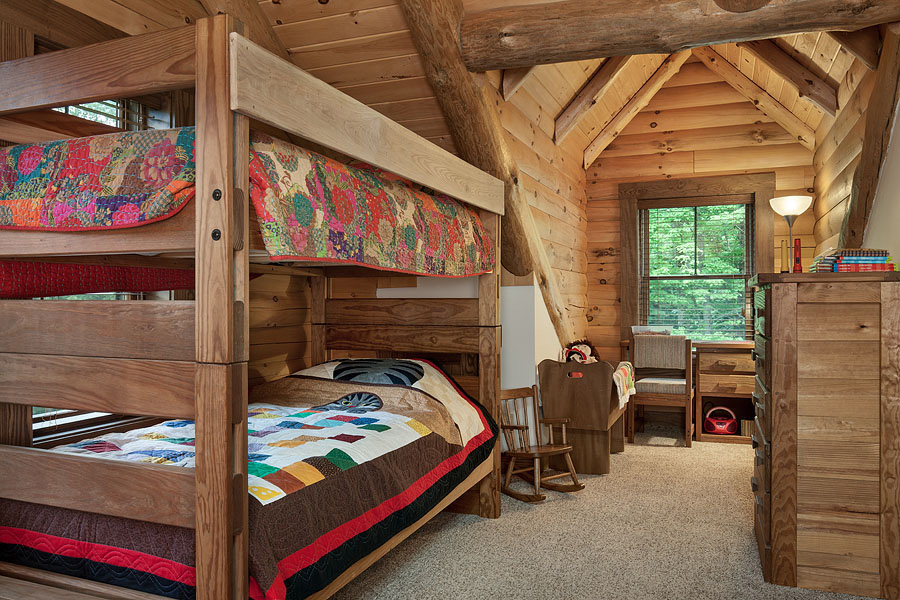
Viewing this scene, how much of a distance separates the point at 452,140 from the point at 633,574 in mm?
2249

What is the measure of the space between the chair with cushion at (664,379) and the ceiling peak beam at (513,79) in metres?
2.39

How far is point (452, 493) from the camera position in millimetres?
2742

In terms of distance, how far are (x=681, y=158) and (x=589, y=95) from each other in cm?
151

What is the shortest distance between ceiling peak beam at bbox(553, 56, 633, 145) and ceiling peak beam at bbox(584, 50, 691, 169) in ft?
1.84

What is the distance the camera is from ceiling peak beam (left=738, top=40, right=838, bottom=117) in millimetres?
3883

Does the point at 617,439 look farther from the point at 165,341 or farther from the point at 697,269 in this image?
the point at 165,341

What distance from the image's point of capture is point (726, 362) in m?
4.95

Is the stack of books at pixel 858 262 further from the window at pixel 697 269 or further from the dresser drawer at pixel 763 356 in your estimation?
the window at pixel 697 269

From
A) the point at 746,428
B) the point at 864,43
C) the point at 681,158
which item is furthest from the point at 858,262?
the point at 681,158

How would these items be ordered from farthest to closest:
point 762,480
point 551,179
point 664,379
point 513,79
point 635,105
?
1. point 635,105
2. point 664,379
3. point 551,179
4. point 513,79
5. point 762,480

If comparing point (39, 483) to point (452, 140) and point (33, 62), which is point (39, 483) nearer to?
point (33, 62)

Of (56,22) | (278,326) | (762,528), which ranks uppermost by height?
(56,22)

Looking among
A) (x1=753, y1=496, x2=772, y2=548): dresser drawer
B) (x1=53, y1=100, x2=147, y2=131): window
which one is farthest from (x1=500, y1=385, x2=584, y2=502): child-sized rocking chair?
(x1=53, y1=100, x2=147, y2=131): window

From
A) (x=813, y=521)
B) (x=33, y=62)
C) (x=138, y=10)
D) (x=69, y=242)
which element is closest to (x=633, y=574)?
(x=813, y=521)
